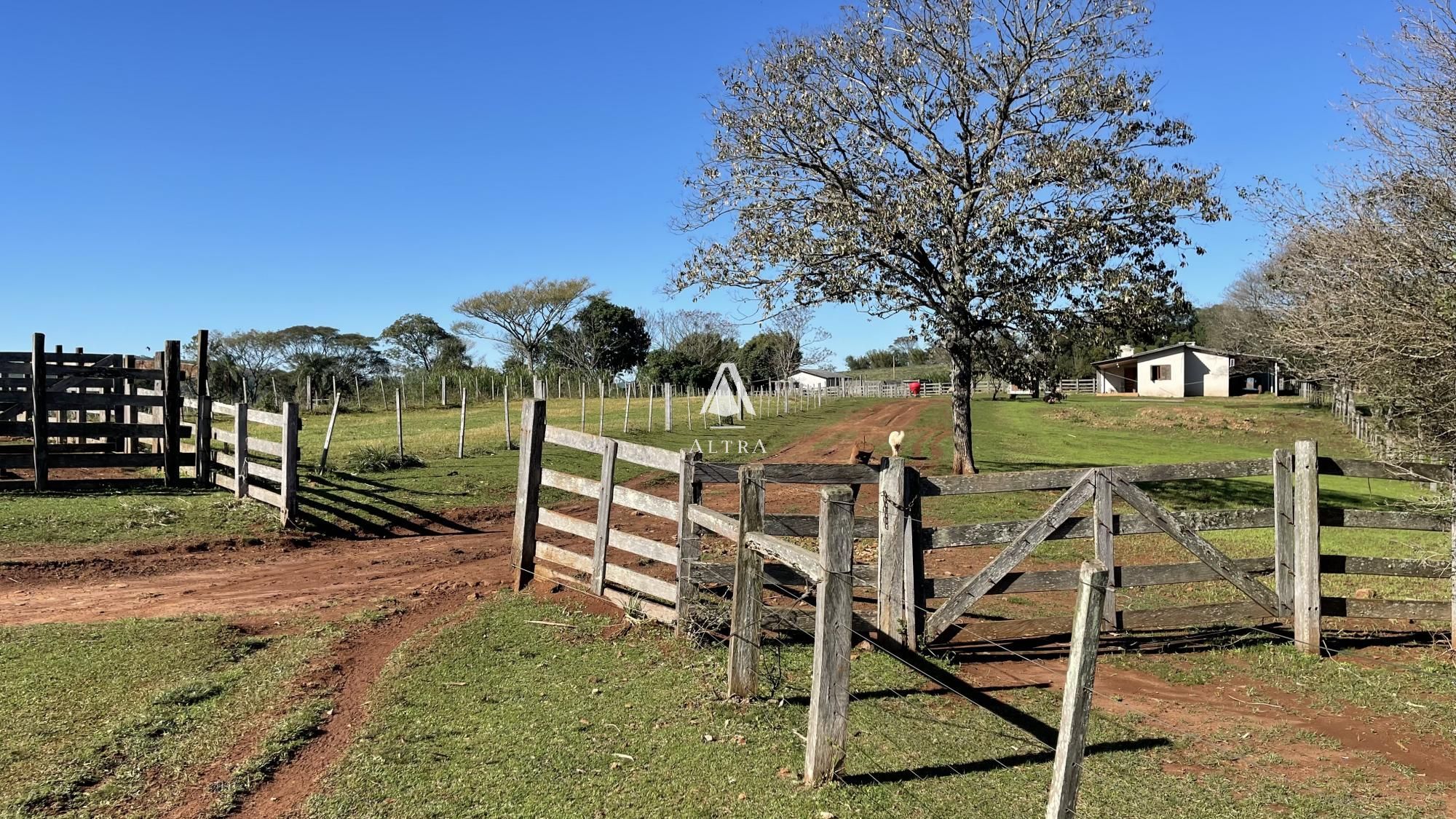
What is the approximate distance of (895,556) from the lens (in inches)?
289

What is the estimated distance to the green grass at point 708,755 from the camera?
15.3ft

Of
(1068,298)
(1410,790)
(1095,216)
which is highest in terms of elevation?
(1095,216)

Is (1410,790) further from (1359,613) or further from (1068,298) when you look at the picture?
(1068,298)

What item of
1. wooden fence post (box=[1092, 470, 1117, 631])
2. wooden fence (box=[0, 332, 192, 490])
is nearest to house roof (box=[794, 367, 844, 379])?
wooden fence (box=[0, 332, 192, 490])

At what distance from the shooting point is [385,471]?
60.6ft

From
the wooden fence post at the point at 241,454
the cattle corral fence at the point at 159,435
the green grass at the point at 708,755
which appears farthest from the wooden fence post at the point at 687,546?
the wooden fence post at the point at 241,454

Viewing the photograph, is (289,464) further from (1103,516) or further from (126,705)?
(1103,516)

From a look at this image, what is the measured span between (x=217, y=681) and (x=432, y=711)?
5.95 ft

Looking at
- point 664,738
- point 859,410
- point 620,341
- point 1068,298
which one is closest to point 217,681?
point 664,738

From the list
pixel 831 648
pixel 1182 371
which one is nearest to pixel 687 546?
pixel 831 648

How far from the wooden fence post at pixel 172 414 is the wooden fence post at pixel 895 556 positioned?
1354 centimetres

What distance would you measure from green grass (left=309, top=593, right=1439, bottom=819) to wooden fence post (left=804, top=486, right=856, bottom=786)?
186 millimetres

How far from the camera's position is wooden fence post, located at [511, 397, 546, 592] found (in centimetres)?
924

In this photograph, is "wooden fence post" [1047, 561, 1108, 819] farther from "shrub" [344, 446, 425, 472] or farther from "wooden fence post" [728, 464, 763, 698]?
"shrub" [344, 446, 425, 472]
